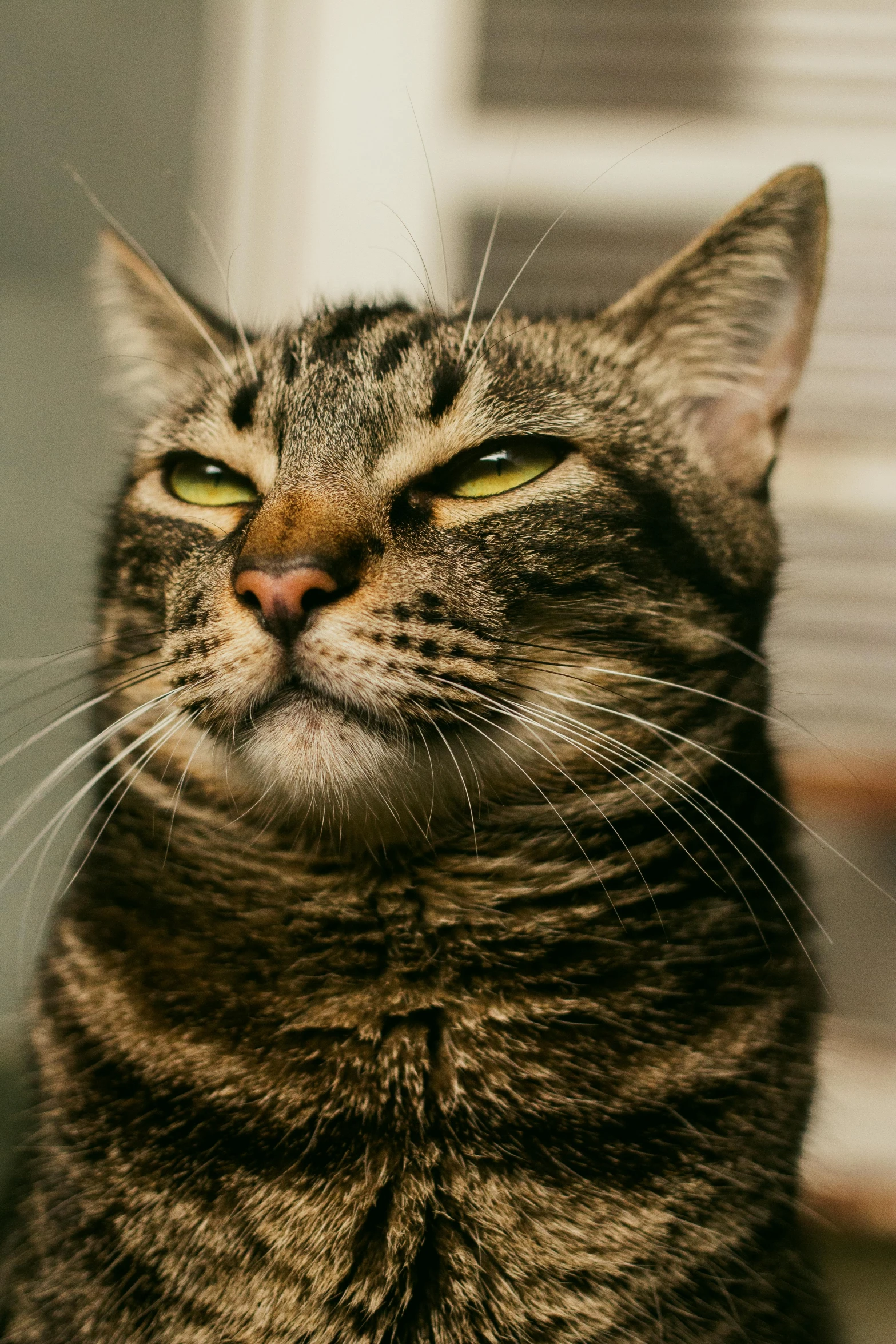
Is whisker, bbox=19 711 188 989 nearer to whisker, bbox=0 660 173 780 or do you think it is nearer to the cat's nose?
whisker, bbox=0 660 173 780

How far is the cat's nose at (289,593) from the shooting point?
0.48 metres

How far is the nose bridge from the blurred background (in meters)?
0.30

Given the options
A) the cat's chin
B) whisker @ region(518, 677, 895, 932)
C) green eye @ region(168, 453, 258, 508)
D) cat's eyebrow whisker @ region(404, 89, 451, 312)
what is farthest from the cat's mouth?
cat's eyebrow whisker @ region(404, 89, 451, 312)

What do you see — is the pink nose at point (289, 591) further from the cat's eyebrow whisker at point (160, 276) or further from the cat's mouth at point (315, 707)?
the cat's eyebrow whisker at point (160, 276)

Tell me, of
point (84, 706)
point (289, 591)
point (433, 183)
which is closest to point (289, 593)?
point (289, 591)

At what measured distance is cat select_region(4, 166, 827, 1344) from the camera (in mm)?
500

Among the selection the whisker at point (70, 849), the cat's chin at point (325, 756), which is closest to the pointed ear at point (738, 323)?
the cat's chin at point (325, 756)

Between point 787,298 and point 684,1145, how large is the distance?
0.56 meters

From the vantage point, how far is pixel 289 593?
482 mm

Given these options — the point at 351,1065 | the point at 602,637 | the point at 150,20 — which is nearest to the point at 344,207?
the point at 150,20

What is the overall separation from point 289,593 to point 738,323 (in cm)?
41

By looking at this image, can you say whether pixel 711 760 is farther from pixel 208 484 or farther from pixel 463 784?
pixel 208 484

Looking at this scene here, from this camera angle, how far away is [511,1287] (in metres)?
0.49

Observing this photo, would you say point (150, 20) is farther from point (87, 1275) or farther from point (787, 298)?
point (87, 1275)
